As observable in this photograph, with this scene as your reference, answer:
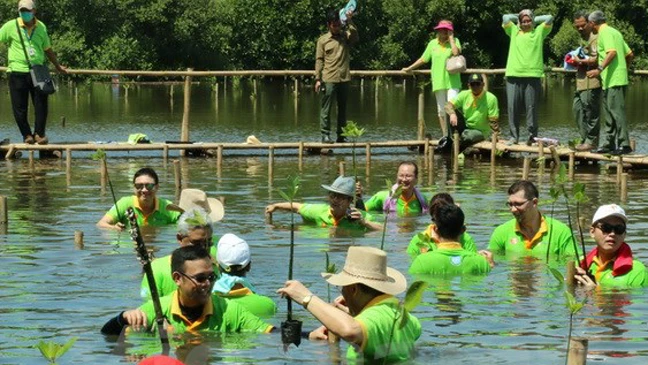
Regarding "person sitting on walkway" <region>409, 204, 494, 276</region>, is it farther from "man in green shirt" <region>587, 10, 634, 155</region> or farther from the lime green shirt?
Result: the lime green shirt

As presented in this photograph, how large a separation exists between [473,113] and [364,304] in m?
15.5

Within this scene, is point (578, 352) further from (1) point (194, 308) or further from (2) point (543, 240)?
(2) point (543, 240)

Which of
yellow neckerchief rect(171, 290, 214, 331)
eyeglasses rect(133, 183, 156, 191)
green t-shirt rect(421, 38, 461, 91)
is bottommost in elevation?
yellow neckerchief rect(171, 290, 214, 331)

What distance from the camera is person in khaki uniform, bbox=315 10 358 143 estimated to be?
985 inches

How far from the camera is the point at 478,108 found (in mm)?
24484

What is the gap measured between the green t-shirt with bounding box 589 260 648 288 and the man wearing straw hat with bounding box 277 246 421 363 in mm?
3892

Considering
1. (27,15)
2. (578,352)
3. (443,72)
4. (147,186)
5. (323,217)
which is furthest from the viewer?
(443,72)

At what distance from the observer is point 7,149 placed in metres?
24.5

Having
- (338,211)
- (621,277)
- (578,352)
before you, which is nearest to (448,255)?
(621,277)

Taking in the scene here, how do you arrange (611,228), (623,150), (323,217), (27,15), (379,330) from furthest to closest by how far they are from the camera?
(27,15) → (623,150) → (323,217) → (611,228) → (379,330)

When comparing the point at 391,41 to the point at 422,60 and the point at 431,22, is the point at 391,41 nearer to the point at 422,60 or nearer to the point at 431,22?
the point at 431,22

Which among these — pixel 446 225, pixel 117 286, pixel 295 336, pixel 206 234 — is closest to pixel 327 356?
pixel 295 336

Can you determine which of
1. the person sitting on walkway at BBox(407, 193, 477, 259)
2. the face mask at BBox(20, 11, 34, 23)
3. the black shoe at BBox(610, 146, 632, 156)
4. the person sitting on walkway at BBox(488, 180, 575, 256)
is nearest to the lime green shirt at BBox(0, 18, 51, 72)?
the face mask at BBox(20, 11, 34, 23)

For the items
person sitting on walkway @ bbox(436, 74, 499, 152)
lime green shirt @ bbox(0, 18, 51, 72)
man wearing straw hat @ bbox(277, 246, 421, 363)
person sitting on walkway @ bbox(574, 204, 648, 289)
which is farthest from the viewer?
person sitting on walkway @ bbox(436, 74, 499, 152)
